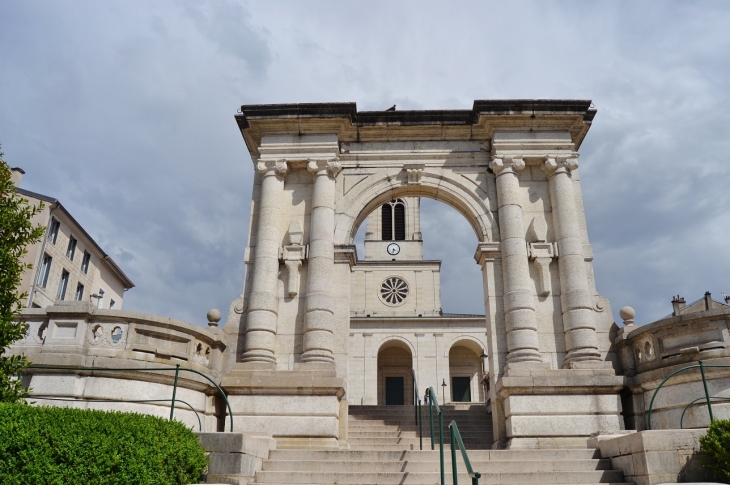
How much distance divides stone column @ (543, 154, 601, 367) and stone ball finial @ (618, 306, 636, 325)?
2.31ft

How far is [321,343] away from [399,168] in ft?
17.0

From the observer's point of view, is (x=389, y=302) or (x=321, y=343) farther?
(x=389, y=302)

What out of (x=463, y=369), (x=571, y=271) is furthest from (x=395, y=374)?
(x=571, y=271)

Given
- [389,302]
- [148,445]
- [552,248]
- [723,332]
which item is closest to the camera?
[148,445]

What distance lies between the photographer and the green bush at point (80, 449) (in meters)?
6.52

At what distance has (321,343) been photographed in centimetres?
1328

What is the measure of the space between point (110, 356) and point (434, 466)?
6.44 metres

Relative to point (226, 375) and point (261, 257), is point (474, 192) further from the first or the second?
point (226, 375)

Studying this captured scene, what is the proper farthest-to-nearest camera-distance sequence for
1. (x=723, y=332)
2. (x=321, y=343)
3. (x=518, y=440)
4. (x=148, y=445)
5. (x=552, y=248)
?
(x=552, y=248) < (x=321, y=343) < (x=518, y=440) < (x=723, y=332) < (x=148, y=445)

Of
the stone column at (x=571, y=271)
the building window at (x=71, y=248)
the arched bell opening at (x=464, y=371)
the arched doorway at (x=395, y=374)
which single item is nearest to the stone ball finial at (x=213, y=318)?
the stone column at (x=571, y=271)

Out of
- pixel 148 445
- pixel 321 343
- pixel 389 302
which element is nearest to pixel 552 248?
pixel 321 343

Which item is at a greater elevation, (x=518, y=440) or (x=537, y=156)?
(x=537, y=156)

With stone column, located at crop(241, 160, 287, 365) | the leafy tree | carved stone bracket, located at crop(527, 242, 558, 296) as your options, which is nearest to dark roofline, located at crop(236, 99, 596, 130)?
stone column, located at crop(241, 160, 287, 365)

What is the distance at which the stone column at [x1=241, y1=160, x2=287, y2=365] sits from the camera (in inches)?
524
